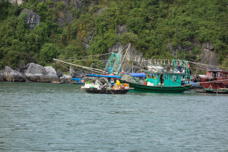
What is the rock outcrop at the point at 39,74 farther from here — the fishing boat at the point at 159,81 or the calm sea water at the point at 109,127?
the calm sea water at the point at 109,127

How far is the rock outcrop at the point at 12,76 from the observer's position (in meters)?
78.9

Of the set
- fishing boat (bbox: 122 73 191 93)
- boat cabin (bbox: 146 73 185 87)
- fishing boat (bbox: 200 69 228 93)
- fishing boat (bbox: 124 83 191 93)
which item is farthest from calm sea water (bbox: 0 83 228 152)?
fishing boat (bbox: 200 69 228 93)

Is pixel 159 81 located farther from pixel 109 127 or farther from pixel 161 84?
pixel 109 127

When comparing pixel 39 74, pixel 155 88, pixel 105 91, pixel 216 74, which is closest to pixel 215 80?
pixel 216 74

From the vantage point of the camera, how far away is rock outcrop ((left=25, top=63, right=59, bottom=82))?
79500mm

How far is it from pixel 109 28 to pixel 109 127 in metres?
65.8

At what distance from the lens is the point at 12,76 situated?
78.8 metres

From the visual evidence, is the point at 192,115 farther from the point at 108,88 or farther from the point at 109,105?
the point at 108,88

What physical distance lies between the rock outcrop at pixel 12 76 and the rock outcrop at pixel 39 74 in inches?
43.2

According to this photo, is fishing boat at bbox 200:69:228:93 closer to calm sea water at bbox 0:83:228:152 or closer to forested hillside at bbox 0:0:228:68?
forested hillside at bbox 0:0:228:68

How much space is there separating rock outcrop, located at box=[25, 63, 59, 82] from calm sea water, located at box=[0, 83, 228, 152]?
1481 inches

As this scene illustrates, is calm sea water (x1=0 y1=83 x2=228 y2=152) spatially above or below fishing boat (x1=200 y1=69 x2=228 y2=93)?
below

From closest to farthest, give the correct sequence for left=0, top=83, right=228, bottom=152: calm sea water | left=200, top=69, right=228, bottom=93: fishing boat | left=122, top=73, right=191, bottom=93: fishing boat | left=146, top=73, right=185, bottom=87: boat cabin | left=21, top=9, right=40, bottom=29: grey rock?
left=0, top=83, right=228, bottom=152: calm sea water, left=122, top=73, right=191, bottom=93: fishing boat, left=146, top=73, right=185, bottom=87: boat cabin, left=200, top=69, right=228, bottom=93: fishing boat, left=21, top=9, right=40, bottom=29: grey rock

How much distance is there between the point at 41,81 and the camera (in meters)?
79.8
